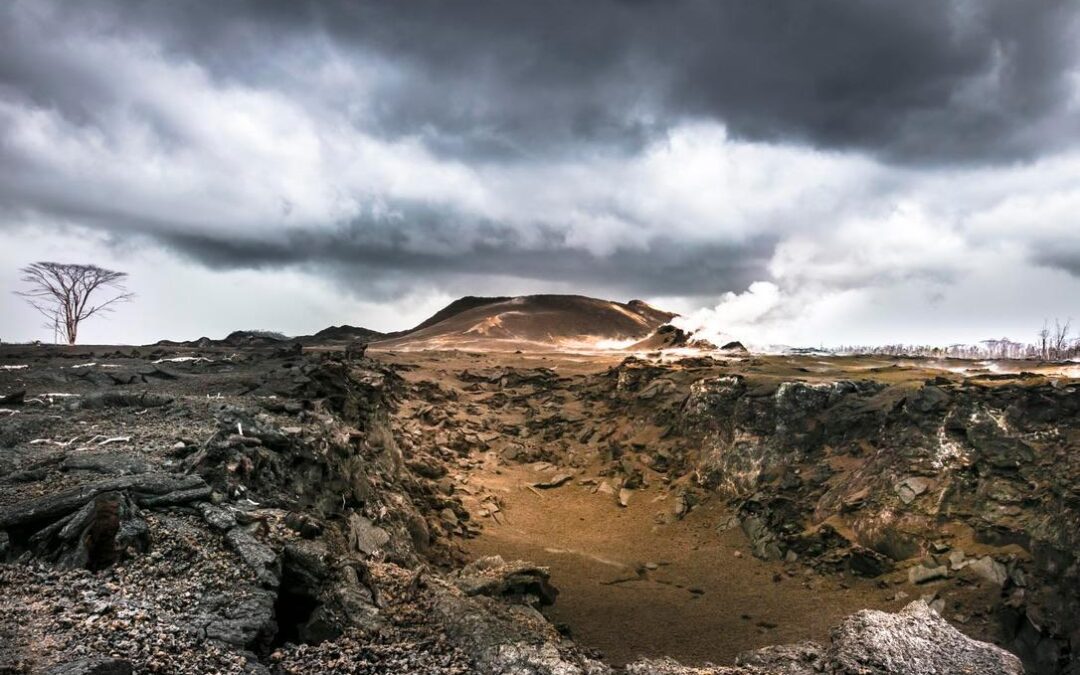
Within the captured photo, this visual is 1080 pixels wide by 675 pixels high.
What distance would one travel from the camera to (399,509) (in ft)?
57.5

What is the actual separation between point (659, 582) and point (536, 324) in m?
79.7

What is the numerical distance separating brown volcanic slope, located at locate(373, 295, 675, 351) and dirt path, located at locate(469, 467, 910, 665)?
4797 centimetres

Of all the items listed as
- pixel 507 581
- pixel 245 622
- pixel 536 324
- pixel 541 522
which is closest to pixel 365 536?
pixel 507 581

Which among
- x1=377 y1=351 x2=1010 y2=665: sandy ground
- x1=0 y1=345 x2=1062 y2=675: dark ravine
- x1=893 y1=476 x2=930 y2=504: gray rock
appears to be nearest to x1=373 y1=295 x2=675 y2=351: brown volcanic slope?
x1=377 y1=351 x2=1010 y2=665: sandy ground

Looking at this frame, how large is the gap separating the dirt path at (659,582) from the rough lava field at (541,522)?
10 cm

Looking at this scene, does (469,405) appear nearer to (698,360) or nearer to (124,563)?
(698,360)

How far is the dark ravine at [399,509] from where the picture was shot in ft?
24.0

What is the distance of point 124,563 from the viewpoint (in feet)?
25.1

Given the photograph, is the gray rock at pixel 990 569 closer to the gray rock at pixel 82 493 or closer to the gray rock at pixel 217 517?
the gray rock at pixel 217 517

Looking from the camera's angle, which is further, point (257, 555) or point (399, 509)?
point (399, 509)

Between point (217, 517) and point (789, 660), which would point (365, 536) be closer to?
point (217, 517)

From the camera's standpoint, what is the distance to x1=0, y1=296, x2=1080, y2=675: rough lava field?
25.2ft

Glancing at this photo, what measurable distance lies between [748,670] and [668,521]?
1396cm

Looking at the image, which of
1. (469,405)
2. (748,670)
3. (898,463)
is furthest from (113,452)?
(469,405)
